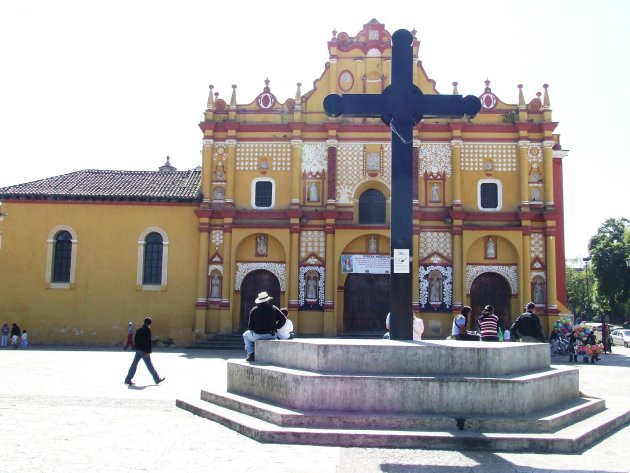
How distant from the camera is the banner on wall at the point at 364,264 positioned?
2827cm

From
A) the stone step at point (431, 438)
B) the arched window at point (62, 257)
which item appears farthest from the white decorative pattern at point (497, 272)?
the stone step at point (431, 438)

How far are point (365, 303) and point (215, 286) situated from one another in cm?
669

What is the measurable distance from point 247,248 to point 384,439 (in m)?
21.9

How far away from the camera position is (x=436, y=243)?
93.3 ft

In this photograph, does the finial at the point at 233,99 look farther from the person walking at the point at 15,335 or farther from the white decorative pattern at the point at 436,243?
the person walking at the point at 15,335

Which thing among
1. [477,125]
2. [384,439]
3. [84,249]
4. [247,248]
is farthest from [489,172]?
[384,439]

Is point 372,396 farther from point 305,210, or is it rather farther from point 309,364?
point 305,210

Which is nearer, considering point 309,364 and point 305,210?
point 309,364

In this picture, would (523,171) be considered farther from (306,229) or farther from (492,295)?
(306,229)

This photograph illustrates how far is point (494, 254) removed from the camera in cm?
2844

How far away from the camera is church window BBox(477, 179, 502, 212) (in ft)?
94.3

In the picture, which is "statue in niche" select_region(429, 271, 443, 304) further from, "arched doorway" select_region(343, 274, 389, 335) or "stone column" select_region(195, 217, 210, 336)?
"stone column" select_region(195, 217, 210, 336)

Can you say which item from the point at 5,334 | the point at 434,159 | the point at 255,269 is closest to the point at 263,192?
the point at 255,269

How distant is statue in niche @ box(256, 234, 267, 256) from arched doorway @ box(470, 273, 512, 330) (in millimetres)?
9338
